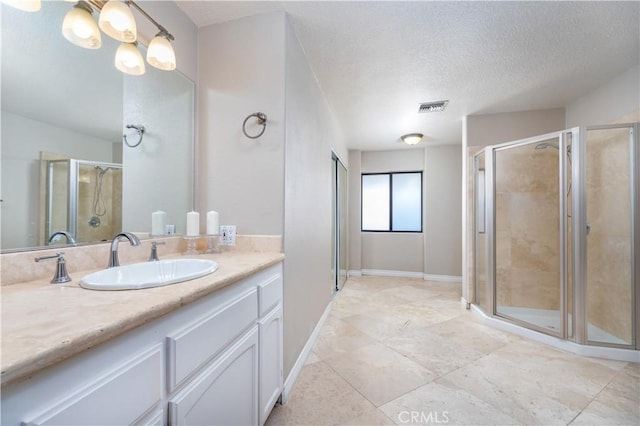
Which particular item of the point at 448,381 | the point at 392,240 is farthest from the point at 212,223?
the point at 392,240

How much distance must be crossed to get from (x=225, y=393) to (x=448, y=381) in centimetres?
153

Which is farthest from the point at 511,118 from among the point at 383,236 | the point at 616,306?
the point at 383,236

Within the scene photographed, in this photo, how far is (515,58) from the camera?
2018 millimetres

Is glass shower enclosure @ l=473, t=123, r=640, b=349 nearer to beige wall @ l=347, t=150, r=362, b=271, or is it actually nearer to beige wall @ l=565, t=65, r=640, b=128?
beige wall @ l=565, t=65, r=640, b=128

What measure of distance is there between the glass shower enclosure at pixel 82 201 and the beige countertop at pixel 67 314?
0.21 m

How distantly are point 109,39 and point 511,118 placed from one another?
12.0ft

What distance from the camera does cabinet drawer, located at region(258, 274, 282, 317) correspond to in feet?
4.14

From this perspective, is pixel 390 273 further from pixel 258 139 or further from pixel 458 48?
pixel 258 139

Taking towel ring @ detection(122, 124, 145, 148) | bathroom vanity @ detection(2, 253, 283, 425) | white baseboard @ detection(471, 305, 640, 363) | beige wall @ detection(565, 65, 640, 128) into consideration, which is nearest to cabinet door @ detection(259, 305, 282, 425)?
bathroom vanity @ detection(2, 253, 283, 425)

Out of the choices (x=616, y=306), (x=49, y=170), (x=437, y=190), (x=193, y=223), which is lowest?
(x=616, y=306)

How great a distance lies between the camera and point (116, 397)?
56 centimetres

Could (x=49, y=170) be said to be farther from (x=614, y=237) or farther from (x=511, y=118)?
(x=511, y=118)

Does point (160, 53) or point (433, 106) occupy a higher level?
point (433, 106)

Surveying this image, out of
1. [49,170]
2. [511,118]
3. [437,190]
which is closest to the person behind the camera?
[49,170]
